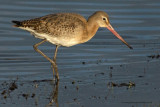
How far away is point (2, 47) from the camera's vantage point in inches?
534

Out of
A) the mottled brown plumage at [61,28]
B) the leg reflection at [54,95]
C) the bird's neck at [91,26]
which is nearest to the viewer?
the leg reflection at [54,95]

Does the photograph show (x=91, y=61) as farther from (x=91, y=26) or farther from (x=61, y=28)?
(x=61, y=28)

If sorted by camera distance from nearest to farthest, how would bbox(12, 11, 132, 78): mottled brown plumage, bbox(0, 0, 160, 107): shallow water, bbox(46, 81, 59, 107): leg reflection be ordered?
bbox(46, 81, 59, 107): leg reflection → bbox(0, 0, 160, 107): shallow water → bbox(12, 11, 132, 78): mottled brown plumage

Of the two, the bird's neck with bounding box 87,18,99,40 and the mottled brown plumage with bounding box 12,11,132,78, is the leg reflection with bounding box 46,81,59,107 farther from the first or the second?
the bird's neck with bounding box 87,18,99,40

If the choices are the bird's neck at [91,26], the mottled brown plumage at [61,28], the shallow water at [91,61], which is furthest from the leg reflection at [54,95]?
the bird's neck at [91,26]

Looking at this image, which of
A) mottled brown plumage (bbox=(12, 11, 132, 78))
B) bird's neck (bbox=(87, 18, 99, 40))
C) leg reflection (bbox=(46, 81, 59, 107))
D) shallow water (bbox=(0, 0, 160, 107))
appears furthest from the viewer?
bird's neck (bbox=(87, 18, 99, 40))

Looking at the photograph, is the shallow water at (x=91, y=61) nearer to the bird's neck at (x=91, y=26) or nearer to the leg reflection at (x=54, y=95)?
the leg reflection at (x=54, y=95)

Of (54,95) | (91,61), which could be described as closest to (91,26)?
(91,61)

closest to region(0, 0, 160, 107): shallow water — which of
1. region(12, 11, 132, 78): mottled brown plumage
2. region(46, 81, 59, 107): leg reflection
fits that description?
region(46, 81, 59, 107): leg reflection

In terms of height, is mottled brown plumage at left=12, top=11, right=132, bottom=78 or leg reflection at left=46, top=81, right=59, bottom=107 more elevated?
mottled brown plumage at left=12, top=11, right=132, bottom=78

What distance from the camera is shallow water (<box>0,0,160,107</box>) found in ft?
30.9

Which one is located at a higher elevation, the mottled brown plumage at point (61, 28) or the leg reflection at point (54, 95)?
the mottled brown plumage at point (61, 28)

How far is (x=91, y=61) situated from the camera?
12.3 metres

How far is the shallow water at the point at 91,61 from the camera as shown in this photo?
9.43 m
